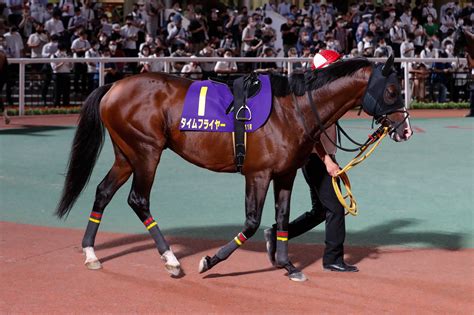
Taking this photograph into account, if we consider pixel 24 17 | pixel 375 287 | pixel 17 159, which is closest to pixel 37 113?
pixel 24 17

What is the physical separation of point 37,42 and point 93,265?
14.1 metres

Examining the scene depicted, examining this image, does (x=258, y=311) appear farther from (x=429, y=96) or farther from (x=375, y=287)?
(x=429, y=96)

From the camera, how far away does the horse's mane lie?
6.14m

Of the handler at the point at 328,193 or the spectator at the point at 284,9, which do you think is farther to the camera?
the spectator at the point at 284,9

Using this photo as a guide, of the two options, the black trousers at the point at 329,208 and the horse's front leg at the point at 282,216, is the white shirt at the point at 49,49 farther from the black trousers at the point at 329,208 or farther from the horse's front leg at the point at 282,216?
the horse's front leg at the point at 282,216

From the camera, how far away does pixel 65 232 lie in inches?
306

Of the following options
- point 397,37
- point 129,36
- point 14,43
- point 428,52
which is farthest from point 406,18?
point 14,43

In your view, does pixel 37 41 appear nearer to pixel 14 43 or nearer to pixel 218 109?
pixel 14 43

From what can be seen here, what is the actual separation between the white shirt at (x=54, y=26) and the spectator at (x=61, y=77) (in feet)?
5.55

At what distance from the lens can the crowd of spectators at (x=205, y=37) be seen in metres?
19.3

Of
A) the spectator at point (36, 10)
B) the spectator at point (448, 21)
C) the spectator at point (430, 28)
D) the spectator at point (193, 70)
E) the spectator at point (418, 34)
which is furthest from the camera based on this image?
the spectator at point (448, 21)

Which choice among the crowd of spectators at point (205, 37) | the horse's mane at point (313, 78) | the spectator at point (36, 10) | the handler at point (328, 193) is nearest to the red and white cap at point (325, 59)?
the handler at point (328, 193)

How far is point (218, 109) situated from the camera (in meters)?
6.28

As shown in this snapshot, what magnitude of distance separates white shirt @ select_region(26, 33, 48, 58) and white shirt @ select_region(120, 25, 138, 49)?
193 centimetres
